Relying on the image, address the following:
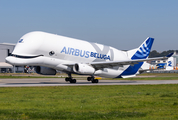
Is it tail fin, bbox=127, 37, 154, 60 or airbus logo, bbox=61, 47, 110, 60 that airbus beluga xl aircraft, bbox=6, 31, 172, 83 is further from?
tail fin, bbox=127, 37, 154, 60

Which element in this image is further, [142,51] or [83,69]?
[142,51]

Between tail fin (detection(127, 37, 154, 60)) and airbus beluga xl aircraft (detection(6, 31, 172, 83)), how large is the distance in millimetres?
3984

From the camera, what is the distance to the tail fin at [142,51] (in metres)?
45.1

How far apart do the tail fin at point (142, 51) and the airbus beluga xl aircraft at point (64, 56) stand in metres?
3.98

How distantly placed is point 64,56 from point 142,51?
53.2 ft

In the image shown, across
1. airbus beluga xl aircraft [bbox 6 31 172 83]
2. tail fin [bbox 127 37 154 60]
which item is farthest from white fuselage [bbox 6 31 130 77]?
tail fin [bbox 127 37 154 60]

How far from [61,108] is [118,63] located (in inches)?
953

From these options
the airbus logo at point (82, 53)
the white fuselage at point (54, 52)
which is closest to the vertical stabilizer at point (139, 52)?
the white fuselage at point (54, 52)

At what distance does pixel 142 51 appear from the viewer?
4544cm

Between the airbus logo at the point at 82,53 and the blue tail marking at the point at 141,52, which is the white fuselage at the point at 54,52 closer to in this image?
the airbus logo at the point at 82,53

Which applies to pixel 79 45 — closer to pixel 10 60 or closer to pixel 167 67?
pixel 10 60

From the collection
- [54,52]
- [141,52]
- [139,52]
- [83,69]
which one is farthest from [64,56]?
[141,52]

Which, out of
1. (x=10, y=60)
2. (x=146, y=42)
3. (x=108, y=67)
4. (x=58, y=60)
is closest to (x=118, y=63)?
(x=108, y=67)

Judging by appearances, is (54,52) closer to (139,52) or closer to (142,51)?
(139,52)
